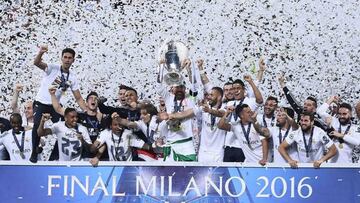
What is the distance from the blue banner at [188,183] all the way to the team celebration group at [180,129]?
7.5 inches

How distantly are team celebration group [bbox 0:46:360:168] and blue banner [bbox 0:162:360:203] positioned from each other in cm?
19

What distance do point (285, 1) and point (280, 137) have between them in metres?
4.97

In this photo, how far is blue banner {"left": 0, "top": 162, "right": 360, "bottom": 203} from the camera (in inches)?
385

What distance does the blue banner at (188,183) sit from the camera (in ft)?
32.1

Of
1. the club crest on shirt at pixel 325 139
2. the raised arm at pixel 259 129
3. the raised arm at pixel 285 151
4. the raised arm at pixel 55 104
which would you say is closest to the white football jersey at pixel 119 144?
the raised arm at pixel 55 104

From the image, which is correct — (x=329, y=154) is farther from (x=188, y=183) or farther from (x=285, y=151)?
(x=188, y=183)

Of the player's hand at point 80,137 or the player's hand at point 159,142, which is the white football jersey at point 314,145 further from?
the player's hand at point 80,137

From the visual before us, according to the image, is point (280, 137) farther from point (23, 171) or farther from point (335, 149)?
point (23, 171)

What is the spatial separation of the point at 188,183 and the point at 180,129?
0.86 metres

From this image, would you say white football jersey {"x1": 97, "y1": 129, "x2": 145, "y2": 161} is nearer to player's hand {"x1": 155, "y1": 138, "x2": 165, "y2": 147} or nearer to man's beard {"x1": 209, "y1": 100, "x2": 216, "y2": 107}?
player's hand {"x1": 155, "y1": 138, "x2": 165, "y2": 147}

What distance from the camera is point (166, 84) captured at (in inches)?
426

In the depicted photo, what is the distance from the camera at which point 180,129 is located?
34.6ft

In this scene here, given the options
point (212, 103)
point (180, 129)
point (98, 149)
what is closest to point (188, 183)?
point (180, 129)

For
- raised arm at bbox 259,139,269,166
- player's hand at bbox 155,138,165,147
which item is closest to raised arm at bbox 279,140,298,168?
raised arm at bbox 259,139,269,166
